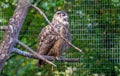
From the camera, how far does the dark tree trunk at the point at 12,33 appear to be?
1.80 m

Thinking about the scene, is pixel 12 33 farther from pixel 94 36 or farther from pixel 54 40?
pixel 94 36

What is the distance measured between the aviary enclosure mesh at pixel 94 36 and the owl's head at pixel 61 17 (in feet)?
0.53

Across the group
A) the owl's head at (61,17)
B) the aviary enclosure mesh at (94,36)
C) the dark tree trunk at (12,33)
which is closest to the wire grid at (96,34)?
the aviary enclosure mesh at (94,36)

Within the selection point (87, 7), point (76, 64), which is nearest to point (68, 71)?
point (76, 64)

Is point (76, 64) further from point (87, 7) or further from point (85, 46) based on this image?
point (87, 7)

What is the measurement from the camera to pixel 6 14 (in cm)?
336

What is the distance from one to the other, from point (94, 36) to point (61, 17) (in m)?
0.37

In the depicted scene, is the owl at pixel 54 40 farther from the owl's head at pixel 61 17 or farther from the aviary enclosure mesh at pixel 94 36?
the aviary enclosure mesh at pixel 94 36

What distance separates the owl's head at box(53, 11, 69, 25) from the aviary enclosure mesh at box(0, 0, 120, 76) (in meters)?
0.16

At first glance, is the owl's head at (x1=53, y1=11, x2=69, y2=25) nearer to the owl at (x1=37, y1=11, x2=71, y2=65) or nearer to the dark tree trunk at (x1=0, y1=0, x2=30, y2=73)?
the owl at (x1=37, y1=11, x2=71, y2=65)

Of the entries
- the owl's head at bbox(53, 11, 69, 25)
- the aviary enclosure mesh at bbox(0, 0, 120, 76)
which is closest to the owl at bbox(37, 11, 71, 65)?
the owl's head at bbox(53, 11, 69, 25)

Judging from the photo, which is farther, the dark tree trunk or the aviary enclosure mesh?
the aviary enclosure mesh

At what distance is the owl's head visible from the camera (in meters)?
3.07

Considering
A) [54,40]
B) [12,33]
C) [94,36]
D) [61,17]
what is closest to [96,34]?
[94,36]
